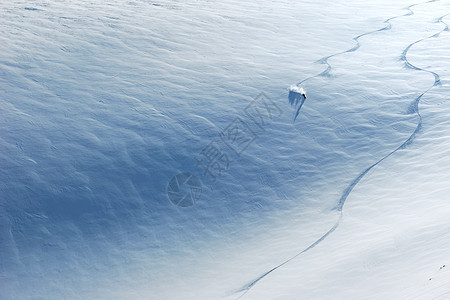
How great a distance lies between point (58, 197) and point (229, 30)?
635cm

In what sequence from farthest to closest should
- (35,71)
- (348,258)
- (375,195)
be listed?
(35,71)
(375,195)
(348,258)

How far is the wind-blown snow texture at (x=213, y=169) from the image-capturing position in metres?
5.45

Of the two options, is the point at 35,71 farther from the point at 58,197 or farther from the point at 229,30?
the point at 229,30

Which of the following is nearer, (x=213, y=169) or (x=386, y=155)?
(x=213, y=169)

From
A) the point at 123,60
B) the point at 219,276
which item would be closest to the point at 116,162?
the point at 219,276

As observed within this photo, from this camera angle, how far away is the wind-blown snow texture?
545 centimetres

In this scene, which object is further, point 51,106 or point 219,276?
point 51,106

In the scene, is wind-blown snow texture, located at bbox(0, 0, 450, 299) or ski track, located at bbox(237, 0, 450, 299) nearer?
wind-blown snow texture, located at bbox(0, 0, 450, 299)

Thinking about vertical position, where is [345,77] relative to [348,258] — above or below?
above

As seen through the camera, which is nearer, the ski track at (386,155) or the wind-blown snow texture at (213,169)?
the wind-blown snow texture at (213,169)

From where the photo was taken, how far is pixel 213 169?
7.09m

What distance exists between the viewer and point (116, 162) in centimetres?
680

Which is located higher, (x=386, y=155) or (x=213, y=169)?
(x=213, y=169)

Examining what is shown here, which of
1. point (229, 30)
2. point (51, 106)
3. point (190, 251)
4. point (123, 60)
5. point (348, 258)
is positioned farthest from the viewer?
point (229, 30)
